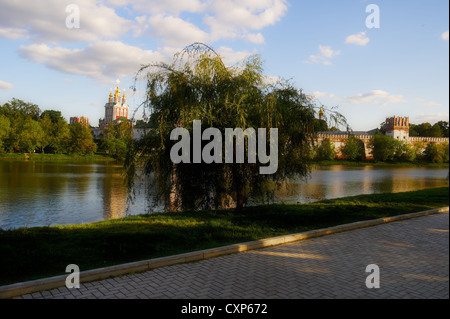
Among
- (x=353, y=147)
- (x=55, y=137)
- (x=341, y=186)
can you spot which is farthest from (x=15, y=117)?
(x=353, y=147)

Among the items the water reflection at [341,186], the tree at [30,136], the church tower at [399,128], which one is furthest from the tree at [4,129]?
the church tower at [399,128]

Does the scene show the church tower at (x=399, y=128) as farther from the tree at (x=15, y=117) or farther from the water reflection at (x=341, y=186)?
the tree at (x=15, y=117)

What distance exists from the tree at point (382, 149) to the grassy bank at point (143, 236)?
72428mm

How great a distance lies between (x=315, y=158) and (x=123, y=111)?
137072 millimetres

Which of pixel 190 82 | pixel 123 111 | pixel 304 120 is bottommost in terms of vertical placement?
pixel 304 120

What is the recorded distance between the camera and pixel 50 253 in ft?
22.3

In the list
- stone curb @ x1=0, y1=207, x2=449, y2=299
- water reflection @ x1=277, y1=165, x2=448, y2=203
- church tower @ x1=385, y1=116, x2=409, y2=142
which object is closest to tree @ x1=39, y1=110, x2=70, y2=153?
water reflection @ x1=277, y1=165, x2=448, y2=203

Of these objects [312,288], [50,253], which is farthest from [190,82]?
[312,288]

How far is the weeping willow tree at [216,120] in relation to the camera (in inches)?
407

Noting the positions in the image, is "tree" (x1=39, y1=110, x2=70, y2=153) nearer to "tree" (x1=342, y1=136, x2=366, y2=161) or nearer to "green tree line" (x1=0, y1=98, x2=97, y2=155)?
"green tree line" (x1=0, y1=98, x2=97, y2=155)

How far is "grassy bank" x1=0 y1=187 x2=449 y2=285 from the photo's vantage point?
643 centimetres

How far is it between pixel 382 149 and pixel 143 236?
7967 centimetres

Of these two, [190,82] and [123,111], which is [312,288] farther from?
[123,111]
